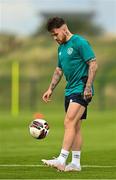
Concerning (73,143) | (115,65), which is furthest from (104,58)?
(73,143)

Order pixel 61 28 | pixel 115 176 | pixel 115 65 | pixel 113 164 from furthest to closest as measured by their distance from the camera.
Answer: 1. pixel 115 65
2. pixel 113 164
3. pixel 61 28
4. pixel 115 176

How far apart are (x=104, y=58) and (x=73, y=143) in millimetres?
31317

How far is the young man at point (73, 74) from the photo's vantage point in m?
11.6

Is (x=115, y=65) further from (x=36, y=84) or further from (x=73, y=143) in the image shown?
(x=73, y=143)

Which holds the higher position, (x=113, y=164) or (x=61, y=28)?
(x=61, y=28)

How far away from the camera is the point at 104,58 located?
4306 cm

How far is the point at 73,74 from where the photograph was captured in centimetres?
1172

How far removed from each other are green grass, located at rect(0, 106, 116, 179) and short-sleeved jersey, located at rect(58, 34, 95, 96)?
3.90 ft

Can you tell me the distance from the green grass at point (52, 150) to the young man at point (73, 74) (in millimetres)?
430

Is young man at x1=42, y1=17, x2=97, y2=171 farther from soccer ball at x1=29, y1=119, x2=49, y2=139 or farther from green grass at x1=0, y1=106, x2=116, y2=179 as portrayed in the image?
soccer ball at x1=29, y1=119, x2=49, y2=139

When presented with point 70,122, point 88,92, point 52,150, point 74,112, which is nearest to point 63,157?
point 70,122

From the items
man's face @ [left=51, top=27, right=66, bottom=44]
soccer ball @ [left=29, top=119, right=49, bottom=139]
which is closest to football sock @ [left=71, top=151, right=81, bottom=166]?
soccer ball @ [left=29, top=119, right=49, bottom=139]

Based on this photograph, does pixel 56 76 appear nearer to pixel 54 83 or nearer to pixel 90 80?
pixel 54 83

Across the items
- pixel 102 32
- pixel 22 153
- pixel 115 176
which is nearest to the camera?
pixel 115 176
